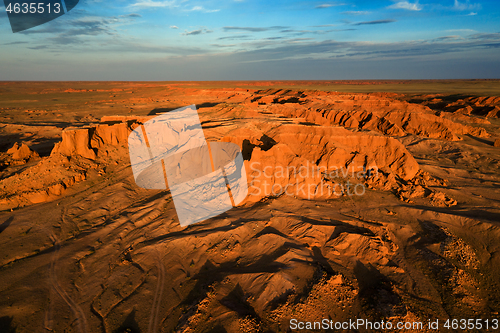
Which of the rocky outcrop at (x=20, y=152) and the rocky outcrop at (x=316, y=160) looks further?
the rocky outcrop at (x=20, y=152)

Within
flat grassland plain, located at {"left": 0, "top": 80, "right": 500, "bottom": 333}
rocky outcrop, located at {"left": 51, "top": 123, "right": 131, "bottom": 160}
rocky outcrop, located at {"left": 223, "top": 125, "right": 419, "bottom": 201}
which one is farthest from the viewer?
rocky outcrop, located at {"left": 51, "top": 123, "right": 131, "bottom": 160}

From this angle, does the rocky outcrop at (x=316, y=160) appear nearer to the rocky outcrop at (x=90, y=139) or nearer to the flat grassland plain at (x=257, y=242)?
the flat grassland plain at (x=257, y=242)

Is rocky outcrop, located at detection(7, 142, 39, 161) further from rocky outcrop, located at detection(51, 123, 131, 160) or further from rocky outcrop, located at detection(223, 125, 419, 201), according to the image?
rocky outcrop, located at detection(223, 125, 419, 201)

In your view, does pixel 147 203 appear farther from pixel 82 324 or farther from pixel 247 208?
pixel 82 324

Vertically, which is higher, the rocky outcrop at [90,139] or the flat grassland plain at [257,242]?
the rocky outcrop at [90,139]

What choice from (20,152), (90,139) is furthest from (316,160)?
(20,152)

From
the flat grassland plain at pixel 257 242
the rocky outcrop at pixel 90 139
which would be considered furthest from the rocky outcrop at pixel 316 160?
the rocky outcrop at pixel 90 139

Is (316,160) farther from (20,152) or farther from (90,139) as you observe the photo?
(20,152)

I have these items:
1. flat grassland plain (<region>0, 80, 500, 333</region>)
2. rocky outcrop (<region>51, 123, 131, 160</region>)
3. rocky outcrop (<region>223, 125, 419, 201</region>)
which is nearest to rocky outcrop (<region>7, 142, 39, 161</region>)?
flat grassland plain (<region>0, 80, 500, 333</region>)

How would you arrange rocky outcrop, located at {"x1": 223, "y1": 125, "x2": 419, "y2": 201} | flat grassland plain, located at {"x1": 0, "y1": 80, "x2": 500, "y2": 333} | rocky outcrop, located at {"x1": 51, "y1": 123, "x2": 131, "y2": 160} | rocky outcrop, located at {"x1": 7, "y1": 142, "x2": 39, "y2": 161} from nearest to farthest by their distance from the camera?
flat grassland plain, located at {"x1": 0, "y1": 80, "x2": 500, "y2": 333}
rocky outcrop, located at {"x1": 223, "y1": 125, "x2": 419, "y2": 201}
rocky outcrop, located at {"x1": 51, "y1": 123, "x2": 131, "y2": 160}
rocky outcrop, located at {"x1": 7, "y1": 142, "x2": 39, "y2": 161}
